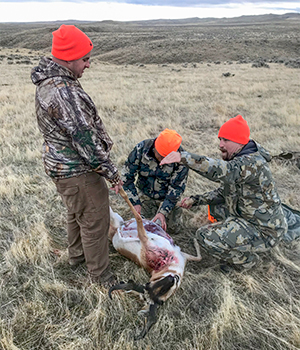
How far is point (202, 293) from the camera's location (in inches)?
109

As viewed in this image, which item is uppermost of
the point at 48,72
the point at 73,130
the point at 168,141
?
the point at 48,72

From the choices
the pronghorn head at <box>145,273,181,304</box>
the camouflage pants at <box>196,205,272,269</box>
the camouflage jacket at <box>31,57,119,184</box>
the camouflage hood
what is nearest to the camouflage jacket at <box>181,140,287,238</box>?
the camouflage pants at <box>196,205,272,269</box>

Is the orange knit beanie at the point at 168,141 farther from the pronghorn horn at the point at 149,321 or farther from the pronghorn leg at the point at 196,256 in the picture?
the pronghorn horn at the point at 149,321

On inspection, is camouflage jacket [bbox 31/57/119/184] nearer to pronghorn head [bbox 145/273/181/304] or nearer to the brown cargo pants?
the brown cargo pants

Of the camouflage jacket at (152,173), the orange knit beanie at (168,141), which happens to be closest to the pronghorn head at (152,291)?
the camouflage jacket at (152,173)

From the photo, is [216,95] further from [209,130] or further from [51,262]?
[51,262]

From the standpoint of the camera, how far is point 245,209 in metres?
3.06

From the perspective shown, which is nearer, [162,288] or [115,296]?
[162,288]

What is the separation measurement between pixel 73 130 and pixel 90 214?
0.79 meters

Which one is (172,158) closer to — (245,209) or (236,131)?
(236,131)

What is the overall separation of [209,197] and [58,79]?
2.34 m

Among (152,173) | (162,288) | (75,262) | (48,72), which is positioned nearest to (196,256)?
(162,288)

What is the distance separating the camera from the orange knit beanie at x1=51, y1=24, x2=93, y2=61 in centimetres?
204

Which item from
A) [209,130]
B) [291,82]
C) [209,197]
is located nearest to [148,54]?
[291,82]
